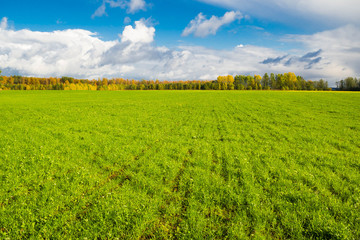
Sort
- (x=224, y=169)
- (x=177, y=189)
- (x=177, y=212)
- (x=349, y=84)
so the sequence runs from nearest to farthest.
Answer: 1. (x=177, y=212)
2. (x=177, y=189)
3. (x=224, y=169)
4. (x=349, y=84)

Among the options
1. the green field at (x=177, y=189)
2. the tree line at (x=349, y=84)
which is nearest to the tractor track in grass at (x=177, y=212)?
the green field at (x=177, y=189)

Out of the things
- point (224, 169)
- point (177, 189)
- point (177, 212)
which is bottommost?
point (177, 212)

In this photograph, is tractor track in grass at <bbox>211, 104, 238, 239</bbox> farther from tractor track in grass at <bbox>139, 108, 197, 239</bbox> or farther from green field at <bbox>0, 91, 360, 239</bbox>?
tractor track in grass at <bbox>139, 108, 197, 239</bbox>

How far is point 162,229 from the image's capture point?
5742 millimetres

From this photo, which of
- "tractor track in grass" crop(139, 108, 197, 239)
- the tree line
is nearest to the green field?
"tractor track in grass" crop(139, 108, 197, 239)

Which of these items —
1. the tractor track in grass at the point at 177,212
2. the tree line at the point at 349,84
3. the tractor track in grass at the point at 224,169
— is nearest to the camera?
the tractor track in grass at the point at 177,212

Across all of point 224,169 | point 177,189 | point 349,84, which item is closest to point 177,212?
point 177,189

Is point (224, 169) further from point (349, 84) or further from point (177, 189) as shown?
point (349, 84)

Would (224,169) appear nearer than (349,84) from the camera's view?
Yes

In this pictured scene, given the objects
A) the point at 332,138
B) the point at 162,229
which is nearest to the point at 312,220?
the point at 162,229

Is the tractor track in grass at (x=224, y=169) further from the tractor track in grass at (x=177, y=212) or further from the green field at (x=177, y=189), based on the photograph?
the tractor track in grass at (x=177, y=212)

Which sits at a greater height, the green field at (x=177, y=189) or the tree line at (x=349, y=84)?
the tree line at (x=349, y=84)

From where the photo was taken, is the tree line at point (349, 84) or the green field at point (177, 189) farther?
the tree line at point (349, 84)

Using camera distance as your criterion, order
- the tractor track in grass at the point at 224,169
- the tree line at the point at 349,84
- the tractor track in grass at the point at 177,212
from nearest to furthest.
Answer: the tractor track in grass at the point at 177,212 → the tractor track in grass at the point at 224,169 → the tree line at the point at 349,84
